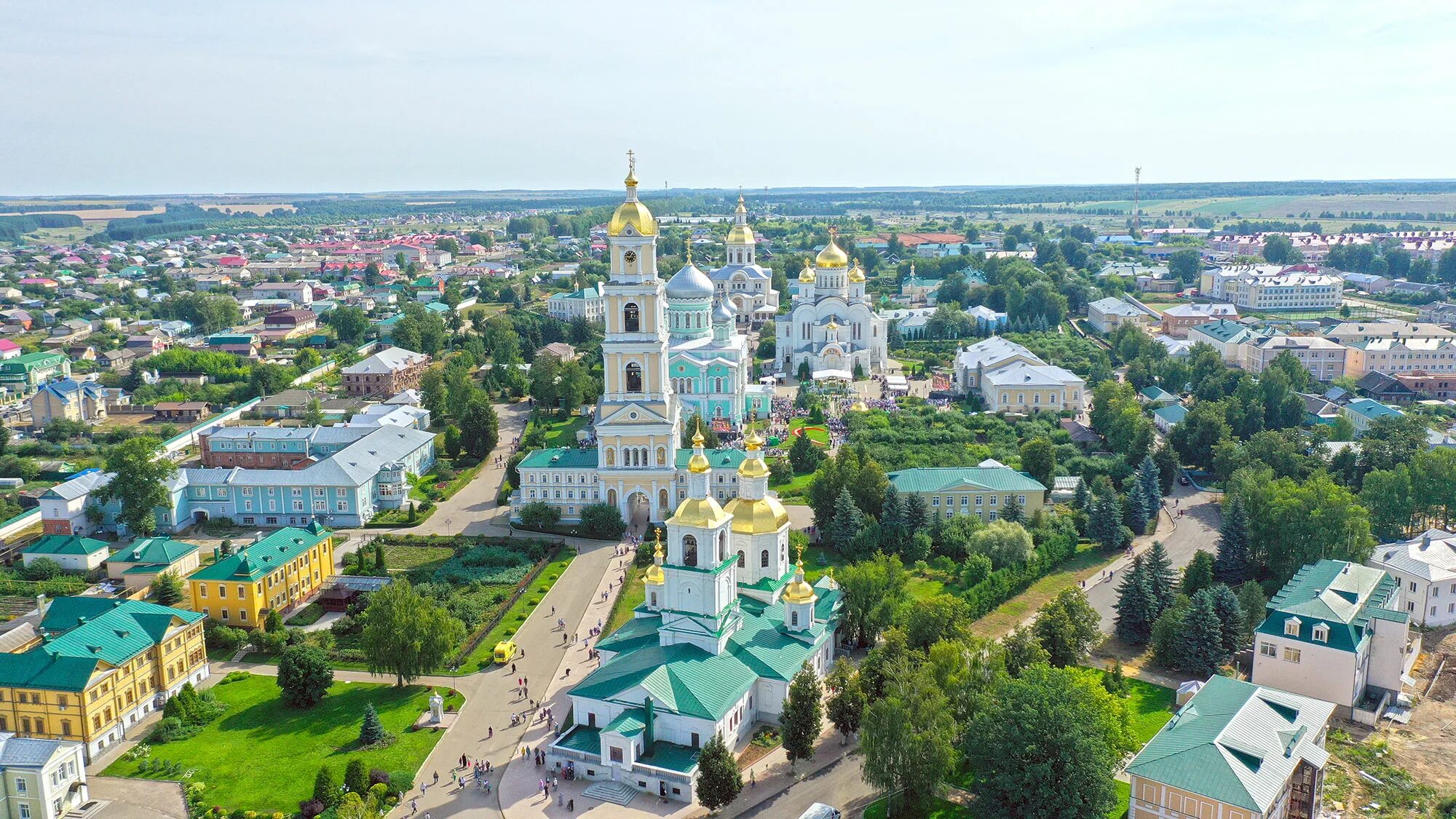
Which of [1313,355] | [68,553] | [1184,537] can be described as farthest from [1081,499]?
[68,553]

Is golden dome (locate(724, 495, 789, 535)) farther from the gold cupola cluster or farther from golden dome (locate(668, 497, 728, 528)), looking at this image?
the gold cupola cluster

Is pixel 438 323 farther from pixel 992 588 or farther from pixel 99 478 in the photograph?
pixel 992 588

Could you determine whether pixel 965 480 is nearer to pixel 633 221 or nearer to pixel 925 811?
pixel 633 221

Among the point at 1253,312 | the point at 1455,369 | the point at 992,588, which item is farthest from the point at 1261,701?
the point at 1253,312

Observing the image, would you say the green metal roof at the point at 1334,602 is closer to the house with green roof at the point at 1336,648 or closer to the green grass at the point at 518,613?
the house with green roof at the point at 1336,648

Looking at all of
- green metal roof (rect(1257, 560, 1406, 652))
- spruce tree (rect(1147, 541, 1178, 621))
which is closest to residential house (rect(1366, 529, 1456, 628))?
green metal roof (rect(1257, 560, 1406, 652))
